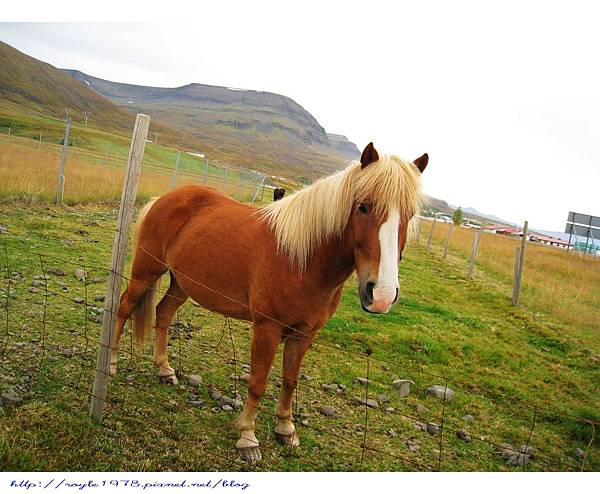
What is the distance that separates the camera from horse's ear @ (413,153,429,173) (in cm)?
276

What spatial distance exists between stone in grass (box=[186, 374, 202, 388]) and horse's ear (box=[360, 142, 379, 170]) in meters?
2.72

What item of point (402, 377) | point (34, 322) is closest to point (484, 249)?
point (402, 377)

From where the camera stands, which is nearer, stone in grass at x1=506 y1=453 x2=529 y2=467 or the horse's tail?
stone in grass at x1=506 y1=453 x2=529 y2=467

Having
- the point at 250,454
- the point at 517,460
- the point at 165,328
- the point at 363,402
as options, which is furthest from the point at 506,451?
the point at 165,328

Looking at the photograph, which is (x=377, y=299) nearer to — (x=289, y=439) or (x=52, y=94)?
(x=289, y=439)

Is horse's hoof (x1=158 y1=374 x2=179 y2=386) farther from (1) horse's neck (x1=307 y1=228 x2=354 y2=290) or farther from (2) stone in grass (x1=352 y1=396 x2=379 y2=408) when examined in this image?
(1) horse's neck (x1=307 y1=228 x2=354 y2=290)

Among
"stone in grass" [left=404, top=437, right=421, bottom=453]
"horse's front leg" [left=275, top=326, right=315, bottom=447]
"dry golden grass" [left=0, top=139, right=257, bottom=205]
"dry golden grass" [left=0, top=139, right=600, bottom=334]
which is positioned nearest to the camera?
"horse's front leg" [left=275, top=326, right=315, bottom=447]

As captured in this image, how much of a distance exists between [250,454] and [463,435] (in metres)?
2.12

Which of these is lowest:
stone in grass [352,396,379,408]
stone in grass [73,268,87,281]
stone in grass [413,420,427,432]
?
stone in grass [413,420,427,432]

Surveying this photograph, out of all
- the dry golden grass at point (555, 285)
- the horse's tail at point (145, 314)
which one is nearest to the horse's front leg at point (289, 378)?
the horse's tail at point (145, 314)

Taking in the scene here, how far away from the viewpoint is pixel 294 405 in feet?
12.6

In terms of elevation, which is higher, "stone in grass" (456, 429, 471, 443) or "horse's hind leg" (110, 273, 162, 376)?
"horse's hind leg" (110, 273, 162, 376)

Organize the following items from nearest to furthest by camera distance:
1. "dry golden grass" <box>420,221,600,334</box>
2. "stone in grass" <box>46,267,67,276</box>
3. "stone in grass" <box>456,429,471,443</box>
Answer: "stone in grass" <box>456,429,471,443</box> → "stone in grass" <box>46,267,67,276</box> → "dry golden grass" <box>420,221,600,334</box>

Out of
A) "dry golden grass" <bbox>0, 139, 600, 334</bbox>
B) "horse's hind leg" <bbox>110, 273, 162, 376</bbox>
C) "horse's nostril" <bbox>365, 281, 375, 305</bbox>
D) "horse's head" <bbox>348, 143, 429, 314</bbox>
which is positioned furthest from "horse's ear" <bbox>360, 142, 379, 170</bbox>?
"dry golden grass" <bbox>0, 139, 600, 334</bbox>
